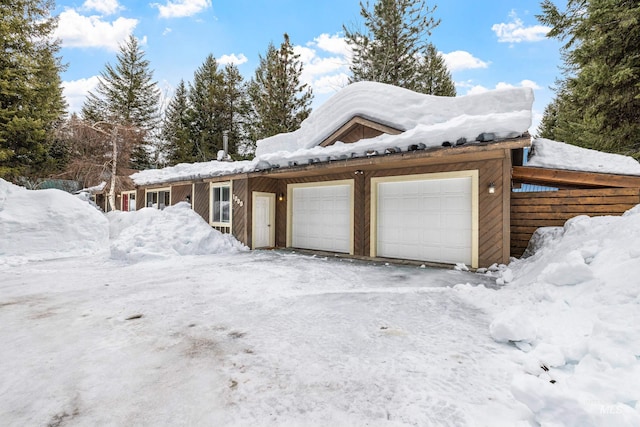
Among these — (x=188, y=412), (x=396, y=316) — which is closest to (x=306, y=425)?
(x=188, y=412)

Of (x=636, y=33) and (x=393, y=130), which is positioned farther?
(x=393, y=130)

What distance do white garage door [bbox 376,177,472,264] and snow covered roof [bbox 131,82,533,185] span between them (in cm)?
143

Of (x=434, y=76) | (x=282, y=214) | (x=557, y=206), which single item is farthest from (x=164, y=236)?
(x=434, y=76)

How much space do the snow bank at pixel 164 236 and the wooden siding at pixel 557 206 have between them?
7.70 m

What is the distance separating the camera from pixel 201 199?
1113 centimetres

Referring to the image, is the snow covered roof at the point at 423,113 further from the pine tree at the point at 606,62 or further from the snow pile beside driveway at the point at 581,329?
the pine tree at the point at 606,62

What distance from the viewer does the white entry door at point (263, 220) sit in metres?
9.74

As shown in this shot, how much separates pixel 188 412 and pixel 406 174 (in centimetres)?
680

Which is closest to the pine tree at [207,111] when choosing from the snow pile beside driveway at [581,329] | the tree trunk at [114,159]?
the tree trunk at [114,159]

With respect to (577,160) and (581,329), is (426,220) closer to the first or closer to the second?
(577,160)

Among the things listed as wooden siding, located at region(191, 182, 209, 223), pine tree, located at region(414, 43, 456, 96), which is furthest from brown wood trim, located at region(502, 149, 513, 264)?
pine tree, located at region(414, 43, 456, 96)

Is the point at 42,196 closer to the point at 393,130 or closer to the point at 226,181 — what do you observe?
the point at 226,181

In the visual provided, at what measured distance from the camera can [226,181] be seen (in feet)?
33.8

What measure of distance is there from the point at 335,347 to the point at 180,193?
1126cm
